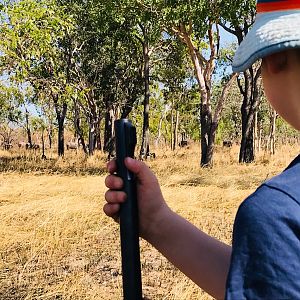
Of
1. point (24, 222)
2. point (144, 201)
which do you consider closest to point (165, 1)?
point (24, 222)

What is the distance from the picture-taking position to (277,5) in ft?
2.70

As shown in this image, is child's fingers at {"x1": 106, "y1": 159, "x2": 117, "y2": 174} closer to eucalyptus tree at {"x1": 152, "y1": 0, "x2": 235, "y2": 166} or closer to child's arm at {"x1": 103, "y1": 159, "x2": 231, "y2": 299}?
child's arm at {"x1": 103, "y1": 159, "x2": 231, "y2": 299}

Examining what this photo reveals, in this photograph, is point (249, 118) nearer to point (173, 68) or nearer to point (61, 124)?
point (173, 68)

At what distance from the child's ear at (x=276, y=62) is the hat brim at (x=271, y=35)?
0.02m

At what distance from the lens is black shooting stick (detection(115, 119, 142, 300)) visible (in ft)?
3.69

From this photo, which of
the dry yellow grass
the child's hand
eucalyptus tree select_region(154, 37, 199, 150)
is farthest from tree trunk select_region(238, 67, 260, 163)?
the child's hand

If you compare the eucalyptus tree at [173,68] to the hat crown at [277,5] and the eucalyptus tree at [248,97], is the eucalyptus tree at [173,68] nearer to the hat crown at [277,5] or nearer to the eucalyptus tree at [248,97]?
the eucalyptus tree at [248,97]

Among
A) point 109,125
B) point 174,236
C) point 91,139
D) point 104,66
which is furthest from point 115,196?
point 109,125

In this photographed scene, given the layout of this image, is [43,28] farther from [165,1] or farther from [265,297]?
[265,297]

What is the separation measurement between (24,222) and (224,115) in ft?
133

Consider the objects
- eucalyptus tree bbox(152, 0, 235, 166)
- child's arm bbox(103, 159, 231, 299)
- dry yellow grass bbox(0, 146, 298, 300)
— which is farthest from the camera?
eucalyptus tree bbox(152, 0, 235, 166)

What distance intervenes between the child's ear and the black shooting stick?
0.39 m

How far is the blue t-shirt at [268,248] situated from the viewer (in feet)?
2.26

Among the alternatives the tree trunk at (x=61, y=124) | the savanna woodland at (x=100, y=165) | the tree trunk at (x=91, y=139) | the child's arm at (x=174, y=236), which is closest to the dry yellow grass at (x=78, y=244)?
the savanna woodland at (x=100, y=165)
